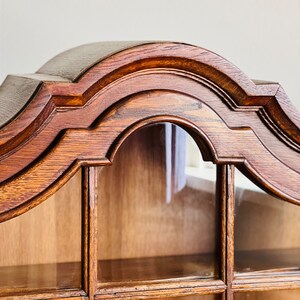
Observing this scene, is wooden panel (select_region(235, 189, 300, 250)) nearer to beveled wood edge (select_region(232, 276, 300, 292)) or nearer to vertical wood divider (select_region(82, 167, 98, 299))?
Result: beveled wood edge (select_region(232, 276, 300, 292))

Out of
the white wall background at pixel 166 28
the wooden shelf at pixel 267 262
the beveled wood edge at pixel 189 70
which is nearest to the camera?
the beveled wood edge at pixel 189 70

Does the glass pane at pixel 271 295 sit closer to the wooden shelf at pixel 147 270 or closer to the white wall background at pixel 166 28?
the wooden shelf at pixel 147 270

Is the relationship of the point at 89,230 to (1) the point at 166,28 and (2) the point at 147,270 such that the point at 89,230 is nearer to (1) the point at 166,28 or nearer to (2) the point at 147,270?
(2) the point at 147,270

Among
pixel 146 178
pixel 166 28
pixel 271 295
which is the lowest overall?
pixel 271 295

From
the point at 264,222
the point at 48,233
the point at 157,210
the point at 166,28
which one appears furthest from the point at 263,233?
the point at 166,28

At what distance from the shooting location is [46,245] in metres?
0.66

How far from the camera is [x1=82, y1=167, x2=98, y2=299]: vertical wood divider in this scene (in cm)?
61

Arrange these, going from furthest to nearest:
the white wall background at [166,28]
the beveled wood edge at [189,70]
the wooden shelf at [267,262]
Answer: the white wall background at [166,28] < the wooden shelf at [267,262] < the beveled wood edge at [189,70]

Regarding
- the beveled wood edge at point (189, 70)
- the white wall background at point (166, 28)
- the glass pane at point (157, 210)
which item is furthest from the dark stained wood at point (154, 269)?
the white wall background at point (166, 28)

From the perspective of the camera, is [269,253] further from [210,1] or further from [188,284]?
[210,1]

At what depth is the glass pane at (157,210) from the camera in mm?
648

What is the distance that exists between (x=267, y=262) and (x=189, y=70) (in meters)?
0.22

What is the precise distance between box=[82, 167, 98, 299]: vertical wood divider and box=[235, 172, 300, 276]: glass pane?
0.45ft

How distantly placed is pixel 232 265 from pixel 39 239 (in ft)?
0.59
